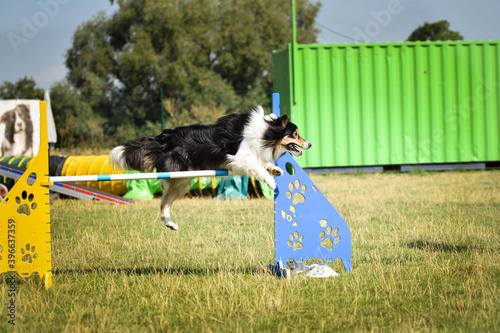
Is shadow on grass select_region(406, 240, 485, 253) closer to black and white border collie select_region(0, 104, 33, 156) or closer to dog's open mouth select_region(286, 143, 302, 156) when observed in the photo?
dog's open mouth select_region(286, 143, 302, 156)

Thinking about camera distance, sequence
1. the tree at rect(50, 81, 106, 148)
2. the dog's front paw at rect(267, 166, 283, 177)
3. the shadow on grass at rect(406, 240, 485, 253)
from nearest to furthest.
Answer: the dog's front paw at rect(267, 166, 283, 177), the shadow on grass at rect(406, 240, 485, 253), the tree at rect(50, 81, 106, 148)

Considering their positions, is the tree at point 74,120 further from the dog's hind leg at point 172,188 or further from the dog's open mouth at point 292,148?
the dog's open mouth at point 292,148

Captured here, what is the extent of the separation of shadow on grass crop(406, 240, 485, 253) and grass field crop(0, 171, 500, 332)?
0.06 ft

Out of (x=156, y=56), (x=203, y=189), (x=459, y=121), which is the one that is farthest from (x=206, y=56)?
(x=203, y=189)

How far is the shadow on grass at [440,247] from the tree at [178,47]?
19.5m

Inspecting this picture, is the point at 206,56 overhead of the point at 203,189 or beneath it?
overhead

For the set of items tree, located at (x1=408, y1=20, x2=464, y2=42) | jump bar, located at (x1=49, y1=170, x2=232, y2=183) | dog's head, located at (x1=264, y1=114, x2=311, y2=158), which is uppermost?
tree, located at (x1=408, y1=20, x2=464, y2=42)

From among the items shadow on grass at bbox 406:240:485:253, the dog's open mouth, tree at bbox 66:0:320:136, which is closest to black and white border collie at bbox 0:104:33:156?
tree at bbox 66:0:320:136

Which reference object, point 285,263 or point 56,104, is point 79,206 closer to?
point 285,263

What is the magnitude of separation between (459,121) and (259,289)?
1183 cm

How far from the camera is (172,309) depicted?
357 cm

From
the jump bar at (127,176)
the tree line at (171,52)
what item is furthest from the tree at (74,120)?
the jump bar at (127,176)

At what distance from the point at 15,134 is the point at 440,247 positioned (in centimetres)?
1549

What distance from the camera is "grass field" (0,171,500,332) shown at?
3316mm
